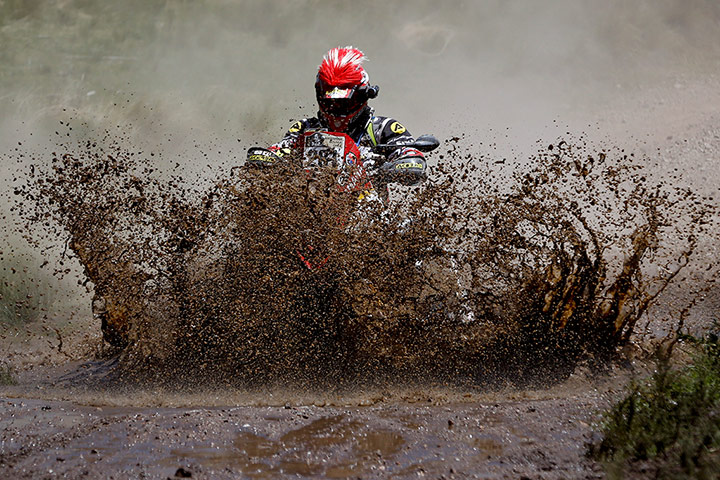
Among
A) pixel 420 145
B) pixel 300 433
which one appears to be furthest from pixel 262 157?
pixel 300 433

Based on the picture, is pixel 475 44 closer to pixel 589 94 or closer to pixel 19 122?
pixel 589 94

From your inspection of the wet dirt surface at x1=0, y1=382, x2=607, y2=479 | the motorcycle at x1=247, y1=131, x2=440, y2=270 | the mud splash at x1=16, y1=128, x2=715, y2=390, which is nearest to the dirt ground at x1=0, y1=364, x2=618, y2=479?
the wet dirt surface at x1=0, y1=382, x2=607, y2=479

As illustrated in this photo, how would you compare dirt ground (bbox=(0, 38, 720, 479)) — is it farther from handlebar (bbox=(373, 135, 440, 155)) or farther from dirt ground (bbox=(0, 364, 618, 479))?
handlebar (bbox=(373, 135, 440, 155))

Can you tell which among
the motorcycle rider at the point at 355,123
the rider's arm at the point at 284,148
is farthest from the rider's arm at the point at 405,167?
the rider's arm at the point at 284,148

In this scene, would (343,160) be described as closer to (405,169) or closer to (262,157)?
(405,169)

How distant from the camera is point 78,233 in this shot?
6.72 metres

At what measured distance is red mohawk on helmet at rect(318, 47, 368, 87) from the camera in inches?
260

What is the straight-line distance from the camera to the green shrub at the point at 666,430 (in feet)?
9.51

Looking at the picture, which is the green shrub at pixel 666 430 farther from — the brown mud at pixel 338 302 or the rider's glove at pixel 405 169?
the rider's glove at pixel 405 169

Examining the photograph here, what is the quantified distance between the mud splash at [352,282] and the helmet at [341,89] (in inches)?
30.4

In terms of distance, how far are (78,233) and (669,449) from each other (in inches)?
221

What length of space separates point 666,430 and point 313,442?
197 cm

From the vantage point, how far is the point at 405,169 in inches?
250

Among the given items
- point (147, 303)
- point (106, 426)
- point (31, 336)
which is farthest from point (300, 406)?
point (31, 336)
